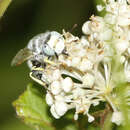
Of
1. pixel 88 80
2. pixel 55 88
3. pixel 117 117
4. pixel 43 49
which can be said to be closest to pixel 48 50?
pixel 43 49

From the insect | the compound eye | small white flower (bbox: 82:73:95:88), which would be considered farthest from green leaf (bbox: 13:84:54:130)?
small white flower (bbox: 82:73:95:88)

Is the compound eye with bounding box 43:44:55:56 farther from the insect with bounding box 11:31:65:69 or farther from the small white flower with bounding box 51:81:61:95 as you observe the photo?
the small white flower with bounding box 51:81:61:95

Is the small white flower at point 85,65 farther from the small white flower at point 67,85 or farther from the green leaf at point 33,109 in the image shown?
the green leaf at point 33,109

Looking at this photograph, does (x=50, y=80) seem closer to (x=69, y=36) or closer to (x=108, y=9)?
(x=69, y=36)

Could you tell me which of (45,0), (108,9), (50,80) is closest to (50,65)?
(50,80)

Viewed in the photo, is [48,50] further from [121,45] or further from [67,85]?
[121,45]

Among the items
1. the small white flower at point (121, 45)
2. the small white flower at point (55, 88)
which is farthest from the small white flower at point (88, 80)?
the small white flower at point (121, 45)
